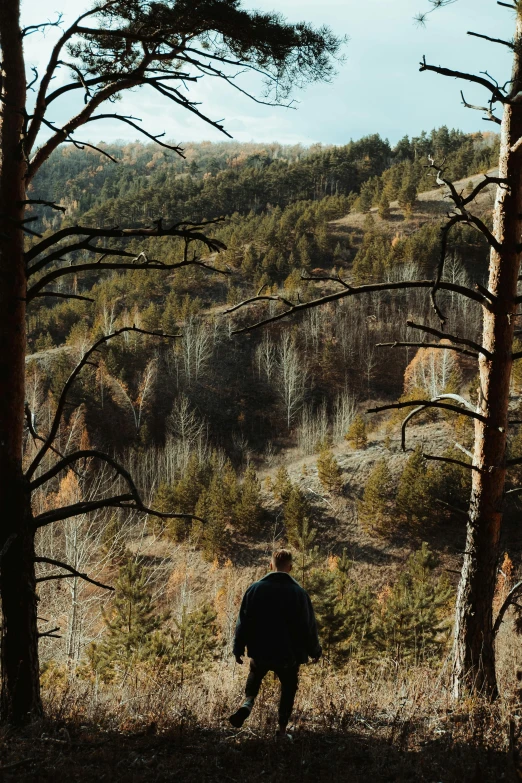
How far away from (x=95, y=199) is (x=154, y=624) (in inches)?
3769

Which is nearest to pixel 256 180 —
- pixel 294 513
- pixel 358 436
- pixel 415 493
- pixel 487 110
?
pixel 358 436

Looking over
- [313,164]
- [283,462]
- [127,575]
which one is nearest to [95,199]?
[313,164]

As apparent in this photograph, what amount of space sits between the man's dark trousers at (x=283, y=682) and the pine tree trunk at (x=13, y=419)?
49.0 inches

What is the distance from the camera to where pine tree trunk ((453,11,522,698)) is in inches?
147

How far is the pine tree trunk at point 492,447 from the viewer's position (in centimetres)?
375

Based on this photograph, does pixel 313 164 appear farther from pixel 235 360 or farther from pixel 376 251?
pixel 235 360

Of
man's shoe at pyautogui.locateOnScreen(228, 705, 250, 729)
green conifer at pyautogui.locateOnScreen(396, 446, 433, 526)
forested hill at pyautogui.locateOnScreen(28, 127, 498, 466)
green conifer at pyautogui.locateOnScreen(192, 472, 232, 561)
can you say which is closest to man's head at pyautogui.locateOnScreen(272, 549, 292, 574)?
man's shoe at pyautogui.locateOnScreen(228, 705, 250, 729)

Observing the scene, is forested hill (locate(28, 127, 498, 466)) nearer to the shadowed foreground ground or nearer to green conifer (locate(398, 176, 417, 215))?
green conifer (locate(398, 176, 417, 215))

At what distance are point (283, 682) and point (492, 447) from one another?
1.99m

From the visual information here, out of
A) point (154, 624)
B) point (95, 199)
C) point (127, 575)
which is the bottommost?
point (154, 624)

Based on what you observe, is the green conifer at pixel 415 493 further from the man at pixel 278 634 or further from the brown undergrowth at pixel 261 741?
the man at pixel 278 634

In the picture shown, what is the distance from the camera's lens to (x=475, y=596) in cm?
380

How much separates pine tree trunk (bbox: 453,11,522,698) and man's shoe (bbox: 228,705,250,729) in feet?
4.75

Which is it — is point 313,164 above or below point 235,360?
above
